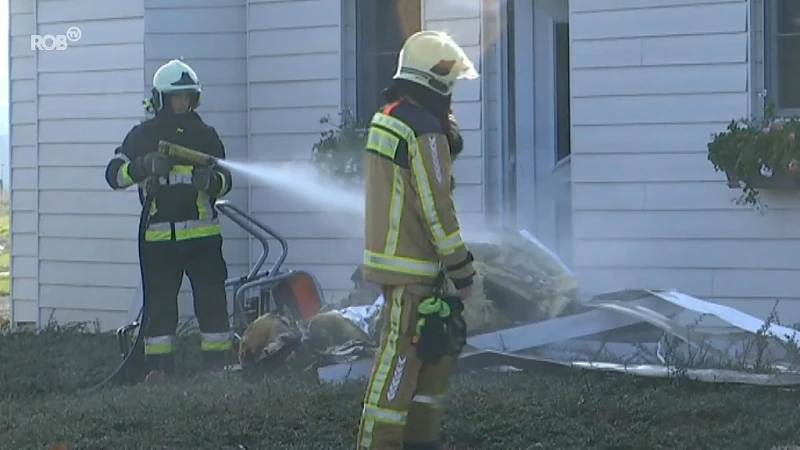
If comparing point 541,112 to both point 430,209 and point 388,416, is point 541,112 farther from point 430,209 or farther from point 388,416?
point 388,416

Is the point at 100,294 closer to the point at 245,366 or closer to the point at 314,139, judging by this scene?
the point at 314,139

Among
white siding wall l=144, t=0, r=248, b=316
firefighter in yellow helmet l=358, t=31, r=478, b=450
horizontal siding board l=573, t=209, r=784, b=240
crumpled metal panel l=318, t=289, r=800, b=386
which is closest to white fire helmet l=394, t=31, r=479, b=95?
firefighter in yellow helmet l=358, t=31, r=478, b=450

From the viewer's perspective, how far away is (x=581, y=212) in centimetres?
973

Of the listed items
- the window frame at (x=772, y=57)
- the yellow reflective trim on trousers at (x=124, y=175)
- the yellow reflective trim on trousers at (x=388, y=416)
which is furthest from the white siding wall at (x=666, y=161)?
the yellow reflective trim on trousers at (x=388, y=416)

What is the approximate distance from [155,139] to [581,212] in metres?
3.10

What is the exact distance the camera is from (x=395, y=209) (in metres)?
5.64

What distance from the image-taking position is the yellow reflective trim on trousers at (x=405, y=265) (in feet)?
18.5

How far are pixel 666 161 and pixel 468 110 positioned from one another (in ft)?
5.07

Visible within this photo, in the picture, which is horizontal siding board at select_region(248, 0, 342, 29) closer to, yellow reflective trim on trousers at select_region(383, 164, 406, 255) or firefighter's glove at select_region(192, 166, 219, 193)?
firefighter's glove at select_region(192, 166, 219, 193)

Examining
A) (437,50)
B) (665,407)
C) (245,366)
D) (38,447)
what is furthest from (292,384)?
(437,50)

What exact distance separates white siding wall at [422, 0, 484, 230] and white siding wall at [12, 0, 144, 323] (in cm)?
241

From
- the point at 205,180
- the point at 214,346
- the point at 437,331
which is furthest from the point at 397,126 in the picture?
the point at 214,346

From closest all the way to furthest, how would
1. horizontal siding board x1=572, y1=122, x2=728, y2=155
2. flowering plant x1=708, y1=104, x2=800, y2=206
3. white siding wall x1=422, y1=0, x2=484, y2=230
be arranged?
flowering plant x1=708, y1=104, x2=800, y2=206 → horizontal siding board x1=572, y1=122, x2=728, y2=155 → white siding wall x1=422, y1=0, x2=484, y2=230

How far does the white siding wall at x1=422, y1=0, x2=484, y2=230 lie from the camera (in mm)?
10094
